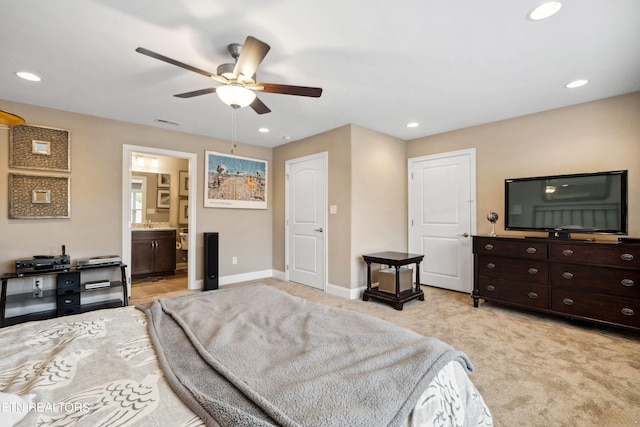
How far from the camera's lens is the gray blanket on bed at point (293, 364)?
80 centimetres

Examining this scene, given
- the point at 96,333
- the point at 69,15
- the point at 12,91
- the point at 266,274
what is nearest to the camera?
the point at 96,333

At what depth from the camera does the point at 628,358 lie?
2316mm

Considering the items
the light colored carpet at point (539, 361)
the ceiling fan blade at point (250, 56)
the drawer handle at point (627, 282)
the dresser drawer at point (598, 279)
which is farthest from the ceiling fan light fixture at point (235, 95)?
the drawer handle at point (627, 282)

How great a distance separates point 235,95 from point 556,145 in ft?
12.1

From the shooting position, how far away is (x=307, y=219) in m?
4.66

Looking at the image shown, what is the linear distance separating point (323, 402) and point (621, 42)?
10.3 feet

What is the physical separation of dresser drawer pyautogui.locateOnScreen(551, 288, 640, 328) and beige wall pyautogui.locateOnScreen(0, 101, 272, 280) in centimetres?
442

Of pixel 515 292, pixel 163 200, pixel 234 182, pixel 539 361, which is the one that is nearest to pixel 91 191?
pixel 234 182

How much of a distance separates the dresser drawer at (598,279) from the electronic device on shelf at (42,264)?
5.30 metres

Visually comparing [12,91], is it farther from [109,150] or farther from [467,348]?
[467,348]

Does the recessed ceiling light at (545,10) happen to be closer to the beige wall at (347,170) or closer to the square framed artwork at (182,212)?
the beige wall at (347,170)

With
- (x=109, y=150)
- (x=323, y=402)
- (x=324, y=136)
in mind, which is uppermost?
(x=324, y=136)

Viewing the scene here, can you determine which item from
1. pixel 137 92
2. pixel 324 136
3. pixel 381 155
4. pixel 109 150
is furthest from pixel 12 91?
pixel 381 155

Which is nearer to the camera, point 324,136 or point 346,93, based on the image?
point 346,93
